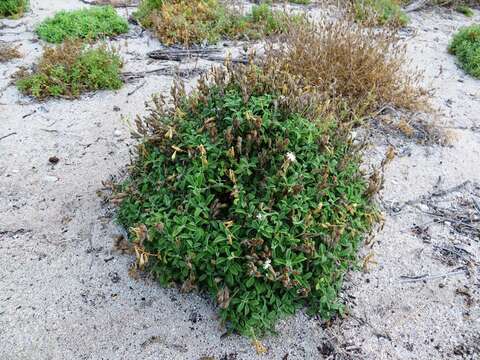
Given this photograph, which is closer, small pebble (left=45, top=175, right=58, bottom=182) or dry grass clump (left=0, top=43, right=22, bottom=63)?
small pebble (left=45, top=175, right=58, bottom=182)

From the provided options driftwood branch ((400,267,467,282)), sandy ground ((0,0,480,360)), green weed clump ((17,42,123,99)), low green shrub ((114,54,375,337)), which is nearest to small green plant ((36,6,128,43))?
green weed clump ((17,42,123,99))

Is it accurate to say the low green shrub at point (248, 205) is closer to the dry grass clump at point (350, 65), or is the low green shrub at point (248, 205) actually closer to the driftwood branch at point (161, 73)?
the dry grass clump at point (350, 65)

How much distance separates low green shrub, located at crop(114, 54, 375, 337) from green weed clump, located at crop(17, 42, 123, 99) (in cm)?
205

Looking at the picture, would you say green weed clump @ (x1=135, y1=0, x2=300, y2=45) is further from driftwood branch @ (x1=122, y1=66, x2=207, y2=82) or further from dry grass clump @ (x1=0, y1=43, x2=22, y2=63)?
dry grass clump @ (x1=0, y1=43, x2=22, y2=63)

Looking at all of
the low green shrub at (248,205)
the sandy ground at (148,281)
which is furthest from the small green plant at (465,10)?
the low green shrub at (248,205)

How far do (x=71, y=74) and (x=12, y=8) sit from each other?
2.62 m

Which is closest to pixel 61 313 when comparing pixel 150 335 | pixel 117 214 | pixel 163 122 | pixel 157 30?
pixel 150 335

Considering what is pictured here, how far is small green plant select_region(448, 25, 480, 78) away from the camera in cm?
542

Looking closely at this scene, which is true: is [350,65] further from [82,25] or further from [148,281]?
[82,25]

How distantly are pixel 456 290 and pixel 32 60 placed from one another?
500 centimetres

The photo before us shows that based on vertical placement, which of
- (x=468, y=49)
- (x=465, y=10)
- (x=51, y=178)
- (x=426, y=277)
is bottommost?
(x=426, y=277)

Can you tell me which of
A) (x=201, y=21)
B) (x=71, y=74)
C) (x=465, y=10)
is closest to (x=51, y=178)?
(x=71, y=74)

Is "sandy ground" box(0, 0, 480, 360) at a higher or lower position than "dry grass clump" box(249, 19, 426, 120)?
lower

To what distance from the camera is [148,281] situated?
271 cm
